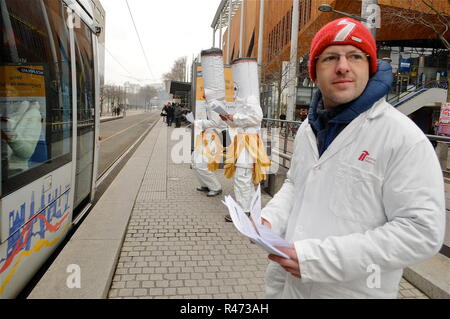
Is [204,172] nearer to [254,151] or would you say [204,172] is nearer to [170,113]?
[254,151]

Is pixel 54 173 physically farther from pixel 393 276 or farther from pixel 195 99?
pixel 195 99

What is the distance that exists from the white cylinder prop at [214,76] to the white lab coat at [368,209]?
18.4 ft

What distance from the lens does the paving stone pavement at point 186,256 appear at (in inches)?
134

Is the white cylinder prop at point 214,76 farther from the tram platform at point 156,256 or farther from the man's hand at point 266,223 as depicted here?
the man's hand at point 266,223

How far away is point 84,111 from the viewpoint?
5.02m

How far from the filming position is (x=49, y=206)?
11.4 feet

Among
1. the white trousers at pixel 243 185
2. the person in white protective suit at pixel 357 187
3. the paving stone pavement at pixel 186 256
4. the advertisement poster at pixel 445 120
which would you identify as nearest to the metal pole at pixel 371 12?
the advertisement poster at pixel 445 120

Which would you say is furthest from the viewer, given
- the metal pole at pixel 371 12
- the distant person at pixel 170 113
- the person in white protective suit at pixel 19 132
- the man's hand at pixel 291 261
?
the distant person at pixel 170 113

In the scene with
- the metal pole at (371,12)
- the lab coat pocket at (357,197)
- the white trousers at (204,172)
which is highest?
the metal pole at (371,12)

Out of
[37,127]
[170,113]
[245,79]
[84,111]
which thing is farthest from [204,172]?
[170,113]

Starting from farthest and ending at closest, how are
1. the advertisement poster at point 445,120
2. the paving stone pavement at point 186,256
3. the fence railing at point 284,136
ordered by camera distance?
the advertisement poster at point 445,120
the fence railing at point 284,136
the paving stone pavement at point 186,256

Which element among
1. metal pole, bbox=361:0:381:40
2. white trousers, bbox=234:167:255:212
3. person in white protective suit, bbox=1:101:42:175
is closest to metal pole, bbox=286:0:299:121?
metal pole, bbox=361:0:381:40

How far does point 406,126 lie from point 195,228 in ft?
13.9

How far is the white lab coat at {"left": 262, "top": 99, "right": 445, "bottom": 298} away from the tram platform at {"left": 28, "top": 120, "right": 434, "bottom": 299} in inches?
78.9
